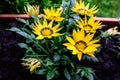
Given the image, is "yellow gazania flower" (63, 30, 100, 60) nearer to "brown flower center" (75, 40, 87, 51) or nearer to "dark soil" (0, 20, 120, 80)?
"brown flower center" (75, 40, 87, 51)

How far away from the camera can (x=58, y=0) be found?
3.58 metres

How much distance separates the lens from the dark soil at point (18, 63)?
268 cm

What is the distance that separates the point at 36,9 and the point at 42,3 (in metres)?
0.67

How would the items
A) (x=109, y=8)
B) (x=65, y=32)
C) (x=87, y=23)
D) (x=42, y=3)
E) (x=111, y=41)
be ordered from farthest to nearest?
1. (x=109, y=8)
2. (x=42, y=3)
3. (x=111, y=41)
4. (x=65, y=32)
5. (x=87, y=23)

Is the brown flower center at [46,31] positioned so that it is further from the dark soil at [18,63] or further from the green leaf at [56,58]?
the dark soil at [18,63]

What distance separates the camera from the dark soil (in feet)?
8.79

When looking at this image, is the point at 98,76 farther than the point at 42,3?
No

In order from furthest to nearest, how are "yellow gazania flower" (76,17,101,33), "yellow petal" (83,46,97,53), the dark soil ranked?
1. the dark soil
2. "yellow gazania flower" (76,17,101,33)
3. "yellow petal" (83,46,97,53)

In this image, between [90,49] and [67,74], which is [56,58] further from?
[90,49]

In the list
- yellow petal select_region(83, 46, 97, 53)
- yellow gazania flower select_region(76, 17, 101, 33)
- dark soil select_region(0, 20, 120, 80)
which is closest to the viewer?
yellow petal select_region(83, 46, 97, 53)

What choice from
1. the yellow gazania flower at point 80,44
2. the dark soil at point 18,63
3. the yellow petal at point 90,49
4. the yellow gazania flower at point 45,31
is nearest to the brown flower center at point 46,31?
the yellow gazania flower at point 45,31

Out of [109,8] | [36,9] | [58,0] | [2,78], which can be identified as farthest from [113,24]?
[109,8]

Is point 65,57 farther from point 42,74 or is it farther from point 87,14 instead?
point 87,14

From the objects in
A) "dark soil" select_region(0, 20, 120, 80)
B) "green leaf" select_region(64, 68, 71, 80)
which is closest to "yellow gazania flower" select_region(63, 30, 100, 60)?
"green leaf" select_region(64, 68, 71, 80)
